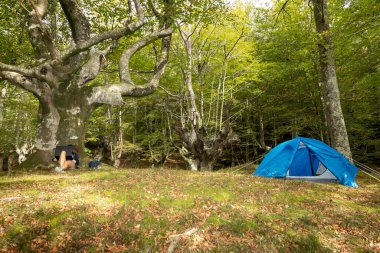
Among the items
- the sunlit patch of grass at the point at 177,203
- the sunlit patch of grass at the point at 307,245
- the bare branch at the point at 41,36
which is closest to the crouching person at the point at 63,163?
the bare branch at the point at 41,36

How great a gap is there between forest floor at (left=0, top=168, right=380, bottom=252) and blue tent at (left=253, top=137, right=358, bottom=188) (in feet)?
6.27

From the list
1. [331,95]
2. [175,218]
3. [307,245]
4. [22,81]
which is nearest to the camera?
[307,245]

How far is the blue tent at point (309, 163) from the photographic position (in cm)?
824

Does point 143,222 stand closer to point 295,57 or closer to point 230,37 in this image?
point 230,37

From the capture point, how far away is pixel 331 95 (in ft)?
31.6

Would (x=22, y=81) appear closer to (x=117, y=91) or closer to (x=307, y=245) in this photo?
(x=117, y=91)

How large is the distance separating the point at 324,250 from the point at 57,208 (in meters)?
4.56

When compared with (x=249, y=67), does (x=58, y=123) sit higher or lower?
lower

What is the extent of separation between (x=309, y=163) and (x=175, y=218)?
8809mm

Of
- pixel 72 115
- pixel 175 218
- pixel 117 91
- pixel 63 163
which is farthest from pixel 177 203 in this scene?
pixel 72 115

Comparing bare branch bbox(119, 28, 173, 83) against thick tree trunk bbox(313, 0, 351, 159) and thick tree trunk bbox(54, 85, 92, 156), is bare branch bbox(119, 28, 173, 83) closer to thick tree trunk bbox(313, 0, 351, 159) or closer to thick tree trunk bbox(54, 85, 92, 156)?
thick tree trunk bbox(54, 85, 92, 156)

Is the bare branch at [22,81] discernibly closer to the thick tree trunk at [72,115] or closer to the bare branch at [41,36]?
the thick tree trunk at [72,115]

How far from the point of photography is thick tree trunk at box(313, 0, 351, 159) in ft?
30.6

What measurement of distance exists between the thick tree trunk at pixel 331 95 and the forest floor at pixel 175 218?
3.41m
